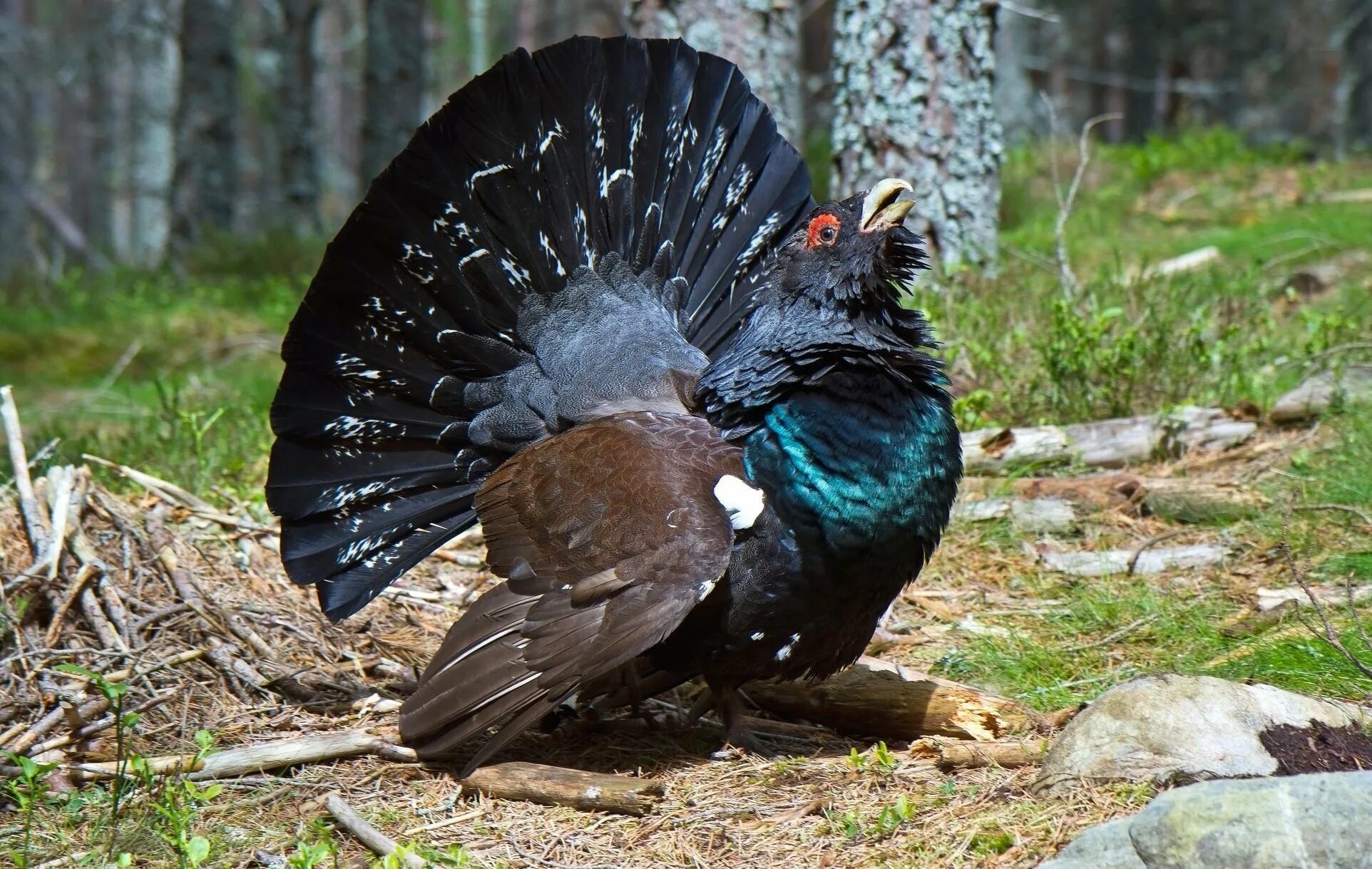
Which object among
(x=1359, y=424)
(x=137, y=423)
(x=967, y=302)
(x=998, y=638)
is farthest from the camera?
(x=137, y=423)

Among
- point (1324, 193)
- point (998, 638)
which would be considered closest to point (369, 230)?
point (998, 638)

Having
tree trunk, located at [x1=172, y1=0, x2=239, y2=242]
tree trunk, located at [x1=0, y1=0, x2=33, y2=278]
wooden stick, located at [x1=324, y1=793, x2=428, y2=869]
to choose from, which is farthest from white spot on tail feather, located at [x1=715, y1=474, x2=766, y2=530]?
tree trunk, located at [x1=172, y1=0, x2=239, y2=242]

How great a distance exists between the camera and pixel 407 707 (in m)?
3.38

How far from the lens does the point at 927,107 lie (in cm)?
619

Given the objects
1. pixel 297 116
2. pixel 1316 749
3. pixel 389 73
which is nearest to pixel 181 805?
pixel 1316 749

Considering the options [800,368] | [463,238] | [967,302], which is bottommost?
[967,302]

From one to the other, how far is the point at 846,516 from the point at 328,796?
4.82 ft

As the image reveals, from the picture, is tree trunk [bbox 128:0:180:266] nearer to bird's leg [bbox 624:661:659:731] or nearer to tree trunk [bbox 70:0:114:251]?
tree trunk [bbox 70:0:114:251]

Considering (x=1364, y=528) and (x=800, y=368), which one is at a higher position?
(x=800, y=368)

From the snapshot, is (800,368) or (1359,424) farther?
(1359,424)

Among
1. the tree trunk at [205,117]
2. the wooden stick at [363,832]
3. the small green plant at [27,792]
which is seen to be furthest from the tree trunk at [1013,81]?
the small green plant at [27,792]

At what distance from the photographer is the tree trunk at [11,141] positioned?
1279cm

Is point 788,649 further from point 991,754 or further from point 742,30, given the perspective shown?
point 742,30

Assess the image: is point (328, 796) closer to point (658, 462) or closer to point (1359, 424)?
point (658, 462)
